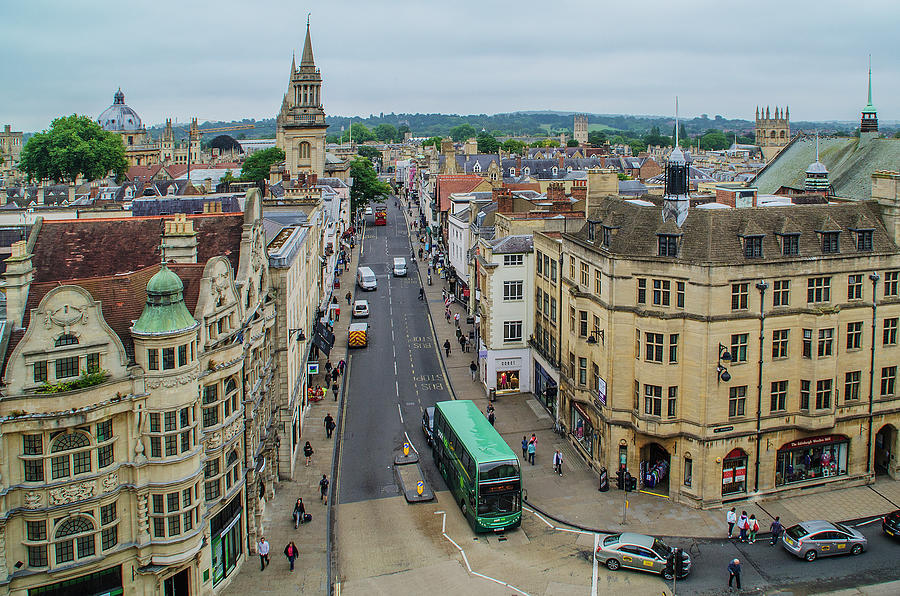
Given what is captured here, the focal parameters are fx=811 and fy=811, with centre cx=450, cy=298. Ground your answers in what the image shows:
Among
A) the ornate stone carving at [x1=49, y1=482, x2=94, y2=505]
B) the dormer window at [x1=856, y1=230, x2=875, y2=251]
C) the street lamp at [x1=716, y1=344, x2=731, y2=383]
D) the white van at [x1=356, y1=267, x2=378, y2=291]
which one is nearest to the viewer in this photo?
the ornate stone carving at [x1=49, y1=482, x2=94, y2=505]

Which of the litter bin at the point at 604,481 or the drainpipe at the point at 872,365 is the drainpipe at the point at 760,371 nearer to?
the drainpipe at the point at 872,365

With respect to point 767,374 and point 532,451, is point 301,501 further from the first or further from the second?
point 767,374

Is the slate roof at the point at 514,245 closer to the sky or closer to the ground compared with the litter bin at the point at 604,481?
closer to the sky

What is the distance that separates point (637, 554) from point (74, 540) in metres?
23.1

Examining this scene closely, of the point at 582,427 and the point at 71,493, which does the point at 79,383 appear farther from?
the point at 582,427

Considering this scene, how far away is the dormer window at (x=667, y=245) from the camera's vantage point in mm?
42469

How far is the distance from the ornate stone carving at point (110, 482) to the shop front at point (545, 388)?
3155cm

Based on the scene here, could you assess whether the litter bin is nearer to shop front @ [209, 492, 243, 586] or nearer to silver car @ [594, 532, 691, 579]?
silver car @ [594, 532, 691, 579]

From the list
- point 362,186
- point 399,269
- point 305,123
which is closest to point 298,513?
point 399,269

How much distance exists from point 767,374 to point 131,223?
33879 mm

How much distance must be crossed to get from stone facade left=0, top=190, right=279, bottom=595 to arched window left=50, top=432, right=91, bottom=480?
45 millimetres

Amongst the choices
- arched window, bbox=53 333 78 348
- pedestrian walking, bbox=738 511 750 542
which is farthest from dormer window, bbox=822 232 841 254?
arched window, bbox=53 333 78 348

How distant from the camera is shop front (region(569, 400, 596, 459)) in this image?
1882 inches

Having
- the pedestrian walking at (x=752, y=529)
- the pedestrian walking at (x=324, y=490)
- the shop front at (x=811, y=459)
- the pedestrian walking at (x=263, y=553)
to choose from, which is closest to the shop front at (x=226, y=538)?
the pedestrian walking at (x=263, y=553)
